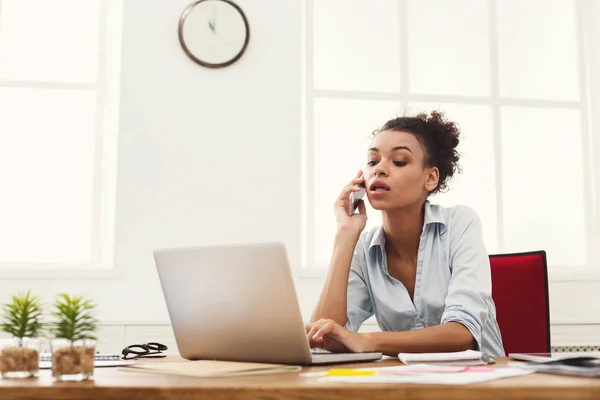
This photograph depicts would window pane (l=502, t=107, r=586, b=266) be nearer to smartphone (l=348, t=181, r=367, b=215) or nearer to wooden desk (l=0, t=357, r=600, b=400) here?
smartphone (l=348, t=181, r=367, b=215)

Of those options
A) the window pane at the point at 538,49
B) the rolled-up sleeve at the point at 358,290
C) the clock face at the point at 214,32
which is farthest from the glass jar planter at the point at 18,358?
the window pane at the point at 538,49

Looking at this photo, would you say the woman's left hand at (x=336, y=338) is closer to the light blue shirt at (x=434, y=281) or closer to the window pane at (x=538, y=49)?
the light blue shirt at (x=434, y=281)

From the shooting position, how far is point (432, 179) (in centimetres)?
204

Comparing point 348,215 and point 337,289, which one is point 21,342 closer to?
point 337,289

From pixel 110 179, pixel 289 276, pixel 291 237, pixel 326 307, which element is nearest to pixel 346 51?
pixel 291 237

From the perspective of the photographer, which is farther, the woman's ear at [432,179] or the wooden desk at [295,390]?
the woman's ear at [432,179]

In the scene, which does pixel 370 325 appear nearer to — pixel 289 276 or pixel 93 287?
pixel 93 287

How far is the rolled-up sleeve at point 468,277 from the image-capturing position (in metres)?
1.58

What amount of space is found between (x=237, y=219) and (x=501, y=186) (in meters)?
1.29

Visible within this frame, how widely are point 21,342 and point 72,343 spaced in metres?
0.10

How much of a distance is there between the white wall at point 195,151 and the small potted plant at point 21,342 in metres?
1.90

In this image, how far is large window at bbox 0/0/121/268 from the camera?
117 inches

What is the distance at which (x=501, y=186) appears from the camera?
3326mm

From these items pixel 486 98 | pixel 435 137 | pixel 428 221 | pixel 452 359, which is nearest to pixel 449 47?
pixel 486 98
